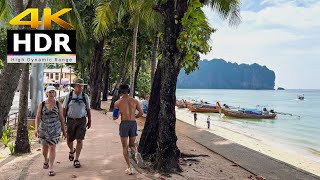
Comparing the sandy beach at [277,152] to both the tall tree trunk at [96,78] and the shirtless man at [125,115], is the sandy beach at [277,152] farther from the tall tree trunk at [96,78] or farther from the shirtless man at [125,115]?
the shirtless man at [125,115]

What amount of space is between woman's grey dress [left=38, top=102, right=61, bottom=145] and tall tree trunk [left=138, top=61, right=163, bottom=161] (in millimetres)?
3234

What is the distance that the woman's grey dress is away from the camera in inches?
268

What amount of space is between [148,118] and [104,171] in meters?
2.72

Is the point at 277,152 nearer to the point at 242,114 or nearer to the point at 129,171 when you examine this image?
the point at 129,171

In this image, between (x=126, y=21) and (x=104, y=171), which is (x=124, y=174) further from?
(x=126, y=21)

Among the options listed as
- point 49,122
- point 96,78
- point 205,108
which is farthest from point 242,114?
point 49,122

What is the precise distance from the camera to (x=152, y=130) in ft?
31.9

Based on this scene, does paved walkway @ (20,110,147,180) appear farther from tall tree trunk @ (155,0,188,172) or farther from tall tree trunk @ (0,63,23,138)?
tall tree trunk @ (0,63,23,138)

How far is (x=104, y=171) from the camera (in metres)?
7.50

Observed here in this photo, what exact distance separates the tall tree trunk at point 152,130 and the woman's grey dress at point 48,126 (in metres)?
3.23

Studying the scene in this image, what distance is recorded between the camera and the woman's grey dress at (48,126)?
6801 mm

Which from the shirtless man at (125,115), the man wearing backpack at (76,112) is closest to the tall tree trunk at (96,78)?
the man wearing backpack at (76,112)

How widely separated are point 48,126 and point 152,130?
354 centimetres

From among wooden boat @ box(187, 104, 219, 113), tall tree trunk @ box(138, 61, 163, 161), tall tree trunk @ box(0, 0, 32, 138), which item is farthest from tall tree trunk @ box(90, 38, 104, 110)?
wooden boat @ box(187, 104, 219, 113)
